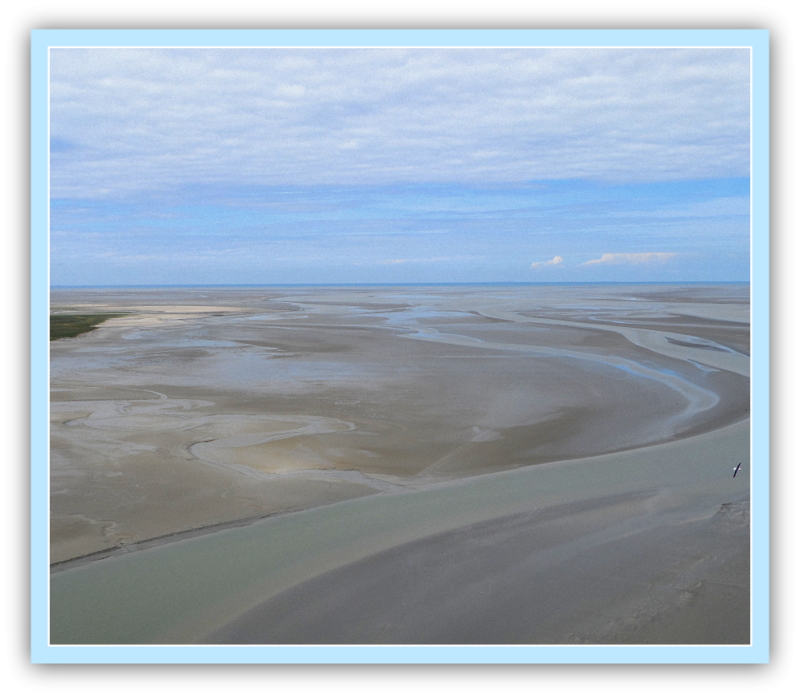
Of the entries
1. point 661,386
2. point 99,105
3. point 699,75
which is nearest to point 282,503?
point 99,105

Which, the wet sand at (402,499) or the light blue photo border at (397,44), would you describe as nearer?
the wet sand at (402,499)

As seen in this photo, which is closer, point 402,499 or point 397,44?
point 397,44

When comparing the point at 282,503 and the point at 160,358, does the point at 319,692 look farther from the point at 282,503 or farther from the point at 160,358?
the point at 160,358

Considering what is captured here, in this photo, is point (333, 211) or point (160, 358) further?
point (160, 358)

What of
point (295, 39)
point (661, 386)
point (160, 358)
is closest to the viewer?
point (295, 39)

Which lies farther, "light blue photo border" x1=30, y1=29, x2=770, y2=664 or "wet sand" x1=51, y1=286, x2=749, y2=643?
"light blue photo border" x1=30, y1=29, x2=770, y2=664

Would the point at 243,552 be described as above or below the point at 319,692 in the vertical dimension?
above

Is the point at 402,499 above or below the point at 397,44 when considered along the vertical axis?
below

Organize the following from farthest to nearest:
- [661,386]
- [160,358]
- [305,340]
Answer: [305,340] < [160,358] < [661,386]
